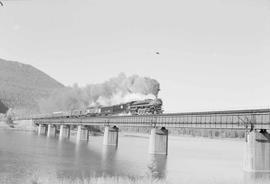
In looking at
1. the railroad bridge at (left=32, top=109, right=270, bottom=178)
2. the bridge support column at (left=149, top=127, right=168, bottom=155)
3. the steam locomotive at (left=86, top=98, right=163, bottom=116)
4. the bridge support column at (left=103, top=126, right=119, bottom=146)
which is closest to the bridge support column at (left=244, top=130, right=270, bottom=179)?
the railroad bridge at (left=32, top=109, right=270, bottom=178)

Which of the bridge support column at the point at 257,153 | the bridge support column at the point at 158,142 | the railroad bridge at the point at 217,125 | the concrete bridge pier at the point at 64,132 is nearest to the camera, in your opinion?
the bridge support column at the point at 257,153

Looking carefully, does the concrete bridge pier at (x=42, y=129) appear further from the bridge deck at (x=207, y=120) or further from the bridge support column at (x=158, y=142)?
the bridge support column at (x=158, y=142)

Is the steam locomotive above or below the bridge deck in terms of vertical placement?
above

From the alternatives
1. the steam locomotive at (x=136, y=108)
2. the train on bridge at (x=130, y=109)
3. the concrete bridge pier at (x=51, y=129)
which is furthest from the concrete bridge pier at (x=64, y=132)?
the steam locomotive at (x=136, y=108)

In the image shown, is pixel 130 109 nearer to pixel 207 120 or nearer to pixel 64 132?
pixel 207 120

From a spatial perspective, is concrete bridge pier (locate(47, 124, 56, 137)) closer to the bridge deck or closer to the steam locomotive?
the steam locomotive

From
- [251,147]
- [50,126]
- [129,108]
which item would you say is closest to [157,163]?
[251,147]
